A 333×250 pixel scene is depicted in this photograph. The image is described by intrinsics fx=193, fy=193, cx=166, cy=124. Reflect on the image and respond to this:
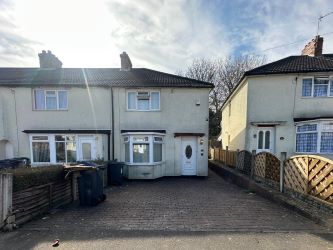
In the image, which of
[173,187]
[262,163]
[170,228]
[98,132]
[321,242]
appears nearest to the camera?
[321,242]

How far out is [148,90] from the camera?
37.5 ft

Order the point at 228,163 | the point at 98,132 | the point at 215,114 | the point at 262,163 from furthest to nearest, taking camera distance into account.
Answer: the point at 215,114 → the point at 228,163 → the point at 98,132 → the point at 262,163

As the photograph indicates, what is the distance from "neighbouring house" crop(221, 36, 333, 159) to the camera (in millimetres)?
11398

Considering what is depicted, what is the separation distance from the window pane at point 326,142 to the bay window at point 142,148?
9589 mm

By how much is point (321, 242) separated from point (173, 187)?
6.00 metres

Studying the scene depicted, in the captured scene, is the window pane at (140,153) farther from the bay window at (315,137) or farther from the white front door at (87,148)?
the bay window at (315,137)

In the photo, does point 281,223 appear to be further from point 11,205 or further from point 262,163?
point 11,205

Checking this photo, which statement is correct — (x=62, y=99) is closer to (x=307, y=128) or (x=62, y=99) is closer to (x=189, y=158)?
(x=189, y=158)

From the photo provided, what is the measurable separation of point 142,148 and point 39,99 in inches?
266

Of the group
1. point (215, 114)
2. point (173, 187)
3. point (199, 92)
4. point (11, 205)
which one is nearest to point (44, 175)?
point (11, 205)

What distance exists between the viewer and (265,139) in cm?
1245

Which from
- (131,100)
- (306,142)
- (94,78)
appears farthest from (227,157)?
(94,78)

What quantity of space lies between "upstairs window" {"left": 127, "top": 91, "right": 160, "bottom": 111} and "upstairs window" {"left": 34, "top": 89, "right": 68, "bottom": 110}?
12.5ft

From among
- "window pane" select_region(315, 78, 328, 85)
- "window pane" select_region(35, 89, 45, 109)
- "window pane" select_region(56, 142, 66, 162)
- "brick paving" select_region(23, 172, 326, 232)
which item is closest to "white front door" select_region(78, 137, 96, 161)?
"window pane" select_region(56, 142, 66, 162)
